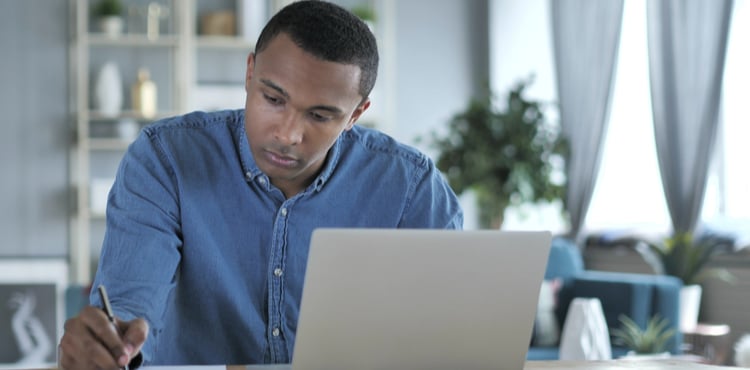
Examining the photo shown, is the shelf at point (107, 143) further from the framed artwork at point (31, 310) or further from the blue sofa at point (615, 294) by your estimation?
the blue sofa at point (615, 294)

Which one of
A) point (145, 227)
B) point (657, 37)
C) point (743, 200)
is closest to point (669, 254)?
point (743, 200)

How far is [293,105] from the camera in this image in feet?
5.26

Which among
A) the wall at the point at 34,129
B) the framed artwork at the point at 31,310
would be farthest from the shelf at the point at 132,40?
the framed artwork at the point at 31,310

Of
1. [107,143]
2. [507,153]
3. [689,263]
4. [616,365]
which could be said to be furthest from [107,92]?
[616,365]

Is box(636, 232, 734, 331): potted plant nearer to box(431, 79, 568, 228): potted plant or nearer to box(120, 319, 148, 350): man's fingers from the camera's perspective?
box(431, 79, 568, 228): potted plant

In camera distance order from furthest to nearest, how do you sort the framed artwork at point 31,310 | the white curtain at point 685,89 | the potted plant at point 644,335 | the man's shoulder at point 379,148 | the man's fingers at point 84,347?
1. the framed artwork at point 31,310
2. the white curtain at point 685,89
3. the potted plant at point 644,335
4. the man's shoulder at point 379,148
5. the man's fingers at point 84,347

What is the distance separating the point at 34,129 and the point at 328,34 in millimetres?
5150

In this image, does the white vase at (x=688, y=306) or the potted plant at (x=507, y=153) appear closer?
the white vase at (x=688, y=306)

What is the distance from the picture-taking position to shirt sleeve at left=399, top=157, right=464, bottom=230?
1.89 meters

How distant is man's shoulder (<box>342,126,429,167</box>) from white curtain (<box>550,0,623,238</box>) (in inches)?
179

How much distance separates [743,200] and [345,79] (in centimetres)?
431

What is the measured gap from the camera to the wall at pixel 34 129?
632 cm

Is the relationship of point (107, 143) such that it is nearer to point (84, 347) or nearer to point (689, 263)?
point (689, 263)

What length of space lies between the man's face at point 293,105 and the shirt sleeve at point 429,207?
0.27 m
